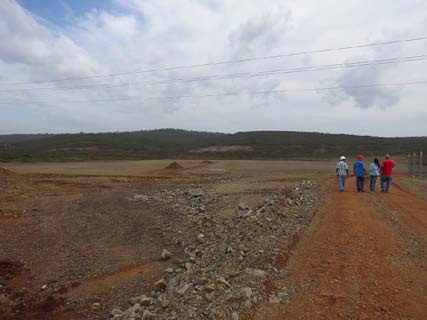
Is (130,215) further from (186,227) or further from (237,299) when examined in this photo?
(237,299)

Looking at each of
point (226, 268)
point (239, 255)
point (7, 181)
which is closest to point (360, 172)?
point (239, 255)

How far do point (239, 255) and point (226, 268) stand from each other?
60 cm

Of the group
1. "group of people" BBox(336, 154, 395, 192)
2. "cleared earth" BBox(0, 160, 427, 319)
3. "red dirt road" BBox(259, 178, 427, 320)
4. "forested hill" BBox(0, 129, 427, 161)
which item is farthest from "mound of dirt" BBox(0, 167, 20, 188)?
"forested hill" BBox(0, 129, 427, 161)

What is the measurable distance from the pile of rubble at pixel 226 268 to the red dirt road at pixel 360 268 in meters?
0.34

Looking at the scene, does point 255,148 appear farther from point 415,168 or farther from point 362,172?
point 362,172

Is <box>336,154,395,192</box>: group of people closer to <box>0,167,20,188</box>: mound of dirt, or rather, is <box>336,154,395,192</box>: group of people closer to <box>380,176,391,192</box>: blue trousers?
<box>380,176,391,192</box>: blue trousers

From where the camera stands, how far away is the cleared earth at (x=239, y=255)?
5.11 meters

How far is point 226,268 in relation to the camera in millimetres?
6297

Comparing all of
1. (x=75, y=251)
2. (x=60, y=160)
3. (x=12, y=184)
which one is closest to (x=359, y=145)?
(x=60, y=160)

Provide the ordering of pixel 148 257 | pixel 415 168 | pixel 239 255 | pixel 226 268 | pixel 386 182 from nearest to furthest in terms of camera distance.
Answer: pixel 226 268 < pixel 239 255 < pixel 148 257 < pixel 386 182 < pixel 415 168

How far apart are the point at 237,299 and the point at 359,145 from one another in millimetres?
85826

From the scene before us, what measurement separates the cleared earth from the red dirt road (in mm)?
20

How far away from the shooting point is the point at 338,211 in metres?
10.3

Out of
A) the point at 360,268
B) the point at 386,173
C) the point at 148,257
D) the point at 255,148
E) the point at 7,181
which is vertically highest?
the point at 386,173
